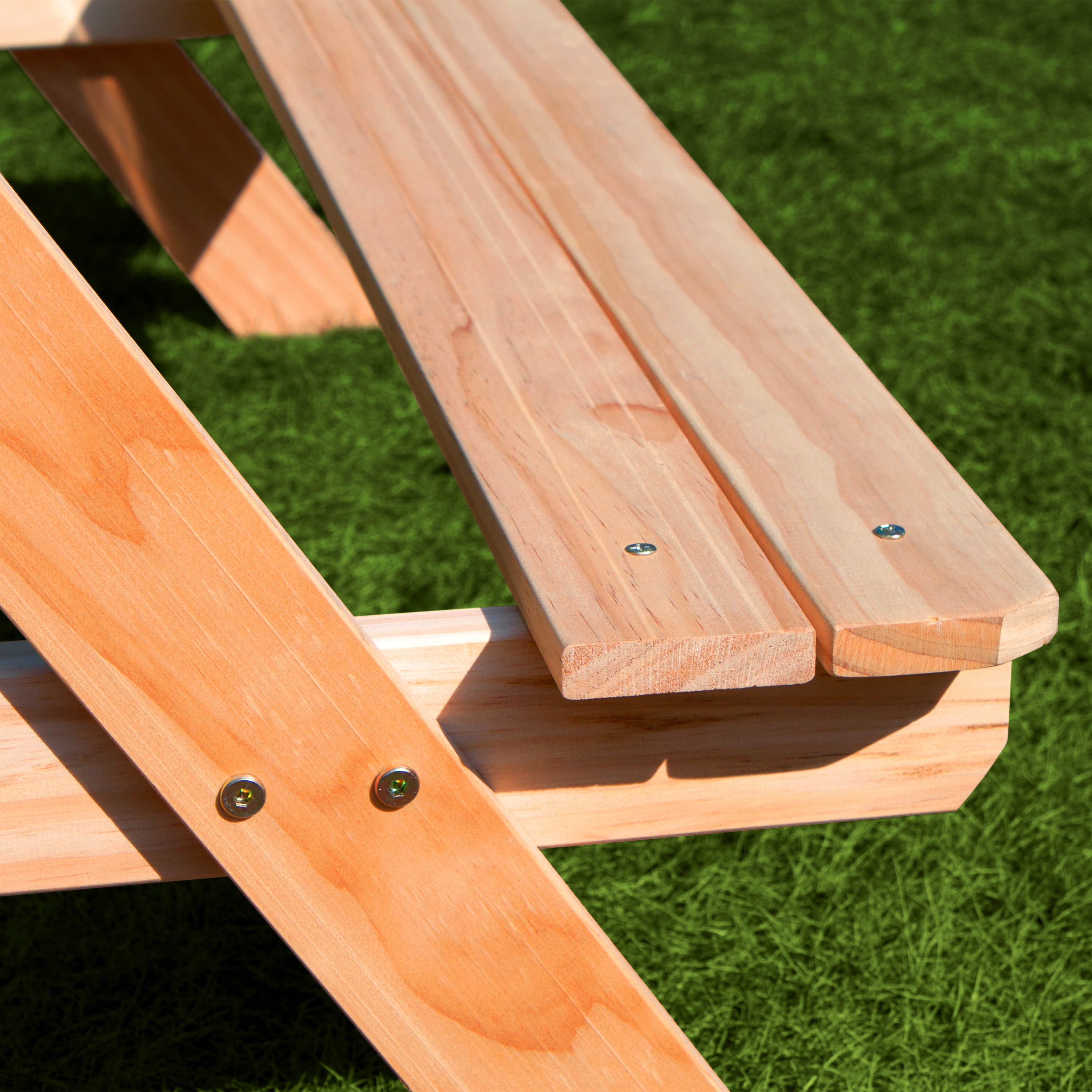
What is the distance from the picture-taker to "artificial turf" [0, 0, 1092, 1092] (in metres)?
1.60

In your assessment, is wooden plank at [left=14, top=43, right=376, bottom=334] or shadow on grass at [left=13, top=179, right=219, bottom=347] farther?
shadow on grass at [left=13, top=179, right=219, bottom=347]

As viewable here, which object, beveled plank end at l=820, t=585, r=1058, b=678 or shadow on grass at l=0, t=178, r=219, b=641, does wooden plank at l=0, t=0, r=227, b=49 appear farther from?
beveled plank end at l=820, t=585, r=1058, b=678

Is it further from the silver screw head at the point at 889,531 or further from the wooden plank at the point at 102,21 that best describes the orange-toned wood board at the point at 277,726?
the wooden plank at the point at 102,21

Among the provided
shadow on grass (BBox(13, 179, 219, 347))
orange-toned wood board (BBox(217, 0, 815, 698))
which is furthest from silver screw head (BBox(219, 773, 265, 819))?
shadow on grass (BBox(13, 179, 219, 347))

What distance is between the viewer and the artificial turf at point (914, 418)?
1.60m

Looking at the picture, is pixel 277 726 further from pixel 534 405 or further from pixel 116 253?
pixel 116 253

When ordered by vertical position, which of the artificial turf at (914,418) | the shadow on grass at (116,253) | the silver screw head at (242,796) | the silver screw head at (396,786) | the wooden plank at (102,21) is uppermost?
the wooden plank at (102,21)

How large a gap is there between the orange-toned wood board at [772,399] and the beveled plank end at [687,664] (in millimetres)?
24

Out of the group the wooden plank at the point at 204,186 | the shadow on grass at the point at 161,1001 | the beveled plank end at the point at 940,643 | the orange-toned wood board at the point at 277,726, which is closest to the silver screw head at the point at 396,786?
the orange-toned wood board at the point at 277,726

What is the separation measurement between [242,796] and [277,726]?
0.05 m

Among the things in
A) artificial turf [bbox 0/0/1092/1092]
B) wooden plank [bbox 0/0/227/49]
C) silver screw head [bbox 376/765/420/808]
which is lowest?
artificial turf [bbox 0/0/1092/1092]

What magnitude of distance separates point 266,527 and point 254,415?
6.64ft

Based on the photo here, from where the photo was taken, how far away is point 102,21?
7.55 ft

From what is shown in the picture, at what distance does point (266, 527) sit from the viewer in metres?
0.82
